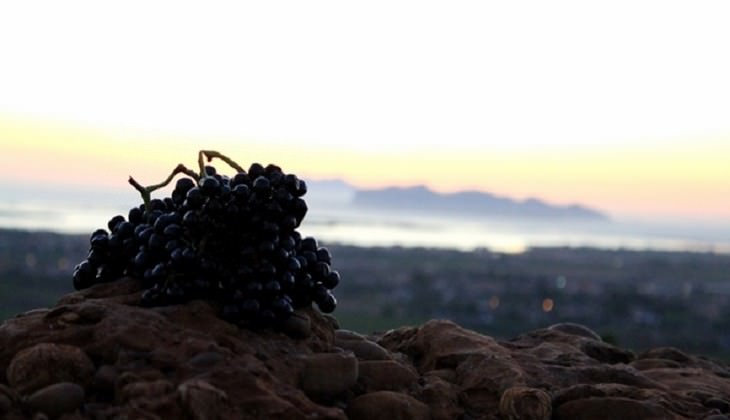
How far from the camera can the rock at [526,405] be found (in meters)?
3.71

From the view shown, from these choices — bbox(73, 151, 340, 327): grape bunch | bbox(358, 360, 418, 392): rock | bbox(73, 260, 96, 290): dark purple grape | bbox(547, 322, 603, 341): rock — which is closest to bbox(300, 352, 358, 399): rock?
bbox(358, 360, 418, 392): rock

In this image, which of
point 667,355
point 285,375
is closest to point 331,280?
point 285,375

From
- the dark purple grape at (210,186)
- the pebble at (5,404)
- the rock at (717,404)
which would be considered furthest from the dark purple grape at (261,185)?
the rock at (717,404)

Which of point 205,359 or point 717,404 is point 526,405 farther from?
point 205,359

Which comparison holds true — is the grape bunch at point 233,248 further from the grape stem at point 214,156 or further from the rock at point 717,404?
the rock at point 717,404

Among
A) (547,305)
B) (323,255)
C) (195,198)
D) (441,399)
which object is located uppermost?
(195,198)

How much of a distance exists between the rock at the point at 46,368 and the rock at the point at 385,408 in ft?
3.45

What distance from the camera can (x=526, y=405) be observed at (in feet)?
12.3

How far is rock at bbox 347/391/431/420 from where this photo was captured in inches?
138

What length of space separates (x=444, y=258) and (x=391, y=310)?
178ft

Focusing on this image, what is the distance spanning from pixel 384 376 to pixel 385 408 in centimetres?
34

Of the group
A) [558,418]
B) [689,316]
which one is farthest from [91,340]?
[689,316]

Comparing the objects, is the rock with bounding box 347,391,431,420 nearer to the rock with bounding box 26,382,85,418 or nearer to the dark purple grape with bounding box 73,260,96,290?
the rock with bounding box 26,382,85,418

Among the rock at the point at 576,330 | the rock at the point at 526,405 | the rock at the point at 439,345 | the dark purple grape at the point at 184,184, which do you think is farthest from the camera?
the rock at the point at 576,330
